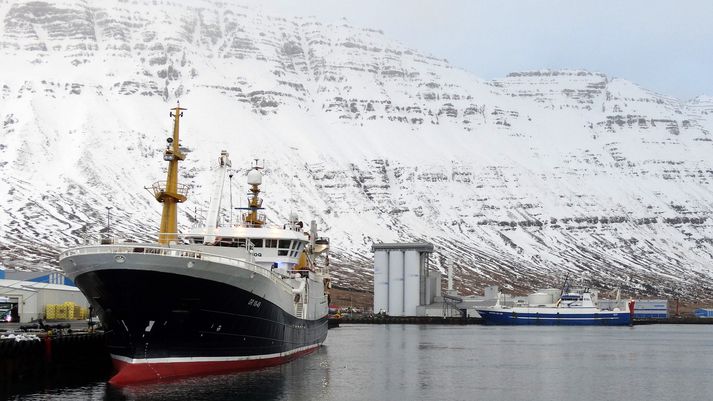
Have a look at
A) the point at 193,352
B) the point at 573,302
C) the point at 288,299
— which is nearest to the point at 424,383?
the point at 288,299

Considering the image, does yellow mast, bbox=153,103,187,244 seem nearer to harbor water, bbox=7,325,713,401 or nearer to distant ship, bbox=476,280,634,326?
harbor water, bbox=7,325,713,401

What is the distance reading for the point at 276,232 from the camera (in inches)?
2950

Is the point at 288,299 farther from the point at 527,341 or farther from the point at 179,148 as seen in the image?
the point at 527,341

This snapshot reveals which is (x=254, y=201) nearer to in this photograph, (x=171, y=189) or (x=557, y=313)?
(x=171, y=189)

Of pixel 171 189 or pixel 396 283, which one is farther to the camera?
pixel 396 283

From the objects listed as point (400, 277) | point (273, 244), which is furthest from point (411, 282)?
point (273, 244)

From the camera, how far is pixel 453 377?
70.8 metres

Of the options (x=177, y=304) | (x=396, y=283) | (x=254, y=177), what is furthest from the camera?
(x=396, y=283)

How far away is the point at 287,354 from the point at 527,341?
5652cm

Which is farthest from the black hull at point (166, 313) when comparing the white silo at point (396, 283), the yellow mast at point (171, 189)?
the white silo at point (396, 283)

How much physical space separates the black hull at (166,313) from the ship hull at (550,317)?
13376 centimetres

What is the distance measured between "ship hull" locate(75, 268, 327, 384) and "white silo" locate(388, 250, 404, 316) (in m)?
137

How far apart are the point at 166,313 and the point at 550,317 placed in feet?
474

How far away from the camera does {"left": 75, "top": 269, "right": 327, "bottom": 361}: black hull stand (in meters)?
57.0
